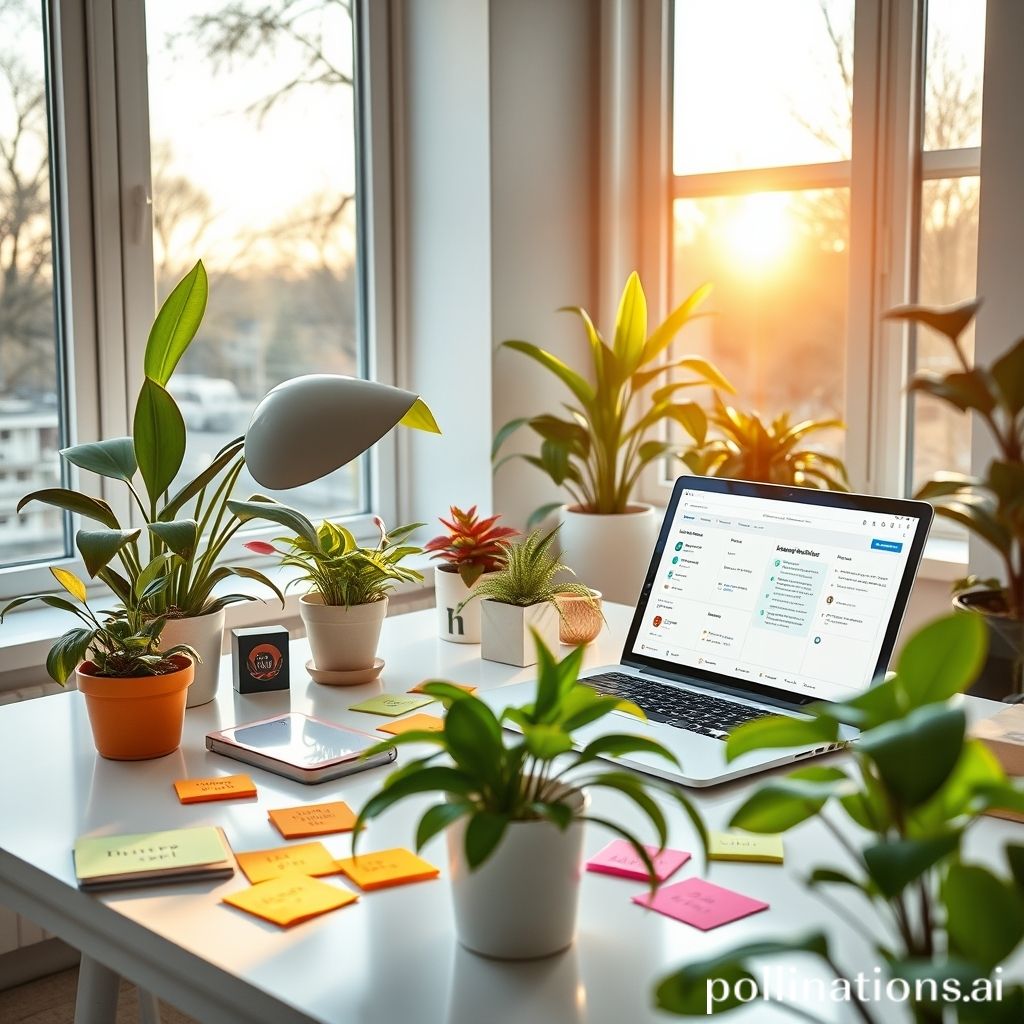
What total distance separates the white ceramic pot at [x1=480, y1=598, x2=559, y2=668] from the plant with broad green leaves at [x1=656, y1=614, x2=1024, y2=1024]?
47.1 inches

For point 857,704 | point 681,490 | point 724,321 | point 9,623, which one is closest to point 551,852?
point 857,704

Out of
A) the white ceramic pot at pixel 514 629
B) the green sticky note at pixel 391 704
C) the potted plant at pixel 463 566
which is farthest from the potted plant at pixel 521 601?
the green sticky note at pixel 391 704

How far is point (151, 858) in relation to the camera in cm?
123

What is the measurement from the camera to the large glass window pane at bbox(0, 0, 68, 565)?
2.50 m

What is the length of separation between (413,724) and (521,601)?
0.37 metres

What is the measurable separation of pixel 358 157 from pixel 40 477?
3.93 ft

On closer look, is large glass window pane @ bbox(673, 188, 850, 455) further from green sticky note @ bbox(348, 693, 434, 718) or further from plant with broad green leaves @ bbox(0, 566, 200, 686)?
plant with broad green leaves @ bbox(0, 566, 200, 686)

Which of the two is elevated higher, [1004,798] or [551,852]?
[1004,798]

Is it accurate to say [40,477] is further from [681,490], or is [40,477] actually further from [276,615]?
[681,490]

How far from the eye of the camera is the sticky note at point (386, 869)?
1.19 m

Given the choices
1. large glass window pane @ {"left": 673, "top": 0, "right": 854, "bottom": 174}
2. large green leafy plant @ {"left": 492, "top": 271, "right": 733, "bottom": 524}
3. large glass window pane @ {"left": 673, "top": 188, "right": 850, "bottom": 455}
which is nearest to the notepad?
large green leafy plant @ {"left": 492, "top": 271, "right": 733, "bottom": 524}

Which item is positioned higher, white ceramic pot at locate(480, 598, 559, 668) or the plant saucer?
white ceramic pot at locate(480, 598, 559, 668)

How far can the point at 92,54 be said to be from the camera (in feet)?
8.43

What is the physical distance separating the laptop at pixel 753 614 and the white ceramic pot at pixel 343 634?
9.8 inches
